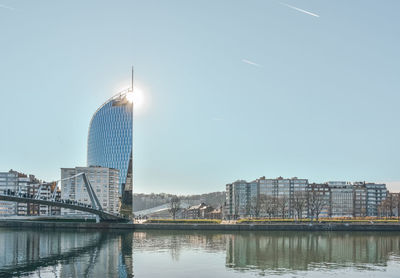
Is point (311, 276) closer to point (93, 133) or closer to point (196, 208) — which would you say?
point (93, 133)

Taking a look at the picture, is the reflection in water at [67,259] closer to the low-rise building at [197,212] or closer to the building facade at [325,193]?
the building facade at [325,193]

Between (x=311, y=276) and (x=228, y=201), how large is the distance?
118 metres

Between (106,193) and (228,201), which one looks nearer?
(106,193)

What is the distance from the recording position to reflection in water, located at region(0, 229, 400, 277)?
35.6m

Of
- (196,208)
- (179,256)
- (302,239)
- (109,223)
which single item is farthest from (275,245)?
(196,208)

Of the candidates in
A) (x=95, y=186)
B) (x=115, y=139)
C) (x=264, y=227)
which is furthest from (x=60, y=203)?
(x=115, y=139)

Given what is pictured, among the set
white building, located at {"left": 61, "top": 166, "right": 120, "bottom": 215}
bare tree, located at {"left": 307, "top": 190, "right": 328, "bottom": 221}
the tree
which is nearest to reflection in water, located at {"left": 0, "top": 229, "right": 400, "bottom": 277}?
bare tree, located at {"left": 307, "top": 190, "right": 328, "bottom": 221}

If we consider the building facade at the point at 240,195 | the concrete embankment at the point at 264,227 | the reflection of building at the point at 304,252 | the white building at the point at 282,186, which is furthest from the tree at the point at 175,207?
the reflection of building at the point at 304,252

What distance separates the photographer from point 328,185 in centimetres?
14550

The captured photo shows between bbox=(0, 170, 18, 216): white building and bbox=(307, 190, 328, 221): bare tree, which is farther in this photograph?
bbox=(0, 170, 18, 216): white building

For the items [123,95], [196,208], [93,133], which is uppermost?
[123,95]

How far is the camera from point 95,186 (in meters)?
126

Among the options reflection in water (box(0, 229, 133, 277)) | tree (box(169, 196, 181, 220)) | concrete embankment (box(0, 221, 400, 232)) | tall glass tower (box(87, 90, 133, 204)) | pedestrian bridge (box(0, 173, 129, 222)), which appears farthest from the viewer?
tall glass tower (box(87, 90, 133, 204))

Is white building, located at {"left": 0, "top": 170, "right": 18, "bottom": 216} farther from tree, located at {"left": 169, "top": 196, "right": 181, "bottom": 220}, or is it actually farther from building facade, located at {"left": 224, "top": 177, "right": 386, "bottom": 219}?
building facade, located at {"left": 224, "top": 177, "right": 386, "bottom": 219}
